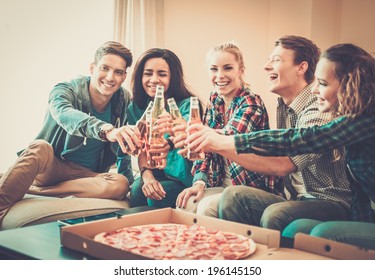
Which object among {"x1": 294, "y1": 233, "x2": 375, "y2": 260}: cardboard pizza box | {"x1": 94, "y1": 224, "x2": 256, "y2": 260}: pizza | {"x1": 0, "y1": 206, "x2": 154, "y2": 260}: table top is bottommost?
{"x1": 0, "y1": 206, "x2": 154, "y2": 260}: table top

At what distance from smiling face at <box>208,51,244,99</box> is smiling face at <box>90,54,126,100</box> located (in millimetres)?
545

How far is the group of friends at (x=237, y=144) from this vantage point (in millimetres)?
1637

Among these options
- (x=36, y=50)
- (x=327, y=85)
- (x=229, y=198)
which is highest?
(x=36, y=50)

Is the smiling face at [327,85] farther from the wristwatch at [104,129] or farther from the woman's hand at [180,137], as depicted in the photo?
the wristwatch at [104,129]

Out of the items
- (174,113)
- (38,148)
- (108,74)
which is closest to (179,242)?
(174,113)

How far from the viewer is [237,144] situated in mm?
1674

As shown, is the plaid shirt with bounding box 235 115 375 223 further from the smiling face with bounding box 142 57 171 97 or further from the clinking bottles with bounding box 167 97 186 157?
the smiling face with bounding box 142 57 171 97

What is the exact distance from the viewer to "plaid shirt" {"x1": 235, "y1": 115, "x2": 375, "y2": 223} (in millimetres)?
1594

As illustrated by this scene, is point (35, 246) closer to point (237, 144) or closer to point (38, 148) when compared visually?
point (237, 144)

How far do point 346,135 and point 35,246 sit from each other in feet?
3.22

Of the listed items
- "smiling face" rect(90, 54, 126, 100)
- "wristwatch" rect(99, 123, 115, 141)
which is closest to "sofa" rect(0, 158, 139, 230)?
"wristwatch" rect(99, 123, 115, 141)

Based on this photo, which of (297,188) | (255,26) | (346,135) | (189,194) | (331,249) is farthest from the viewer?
(255,26)
